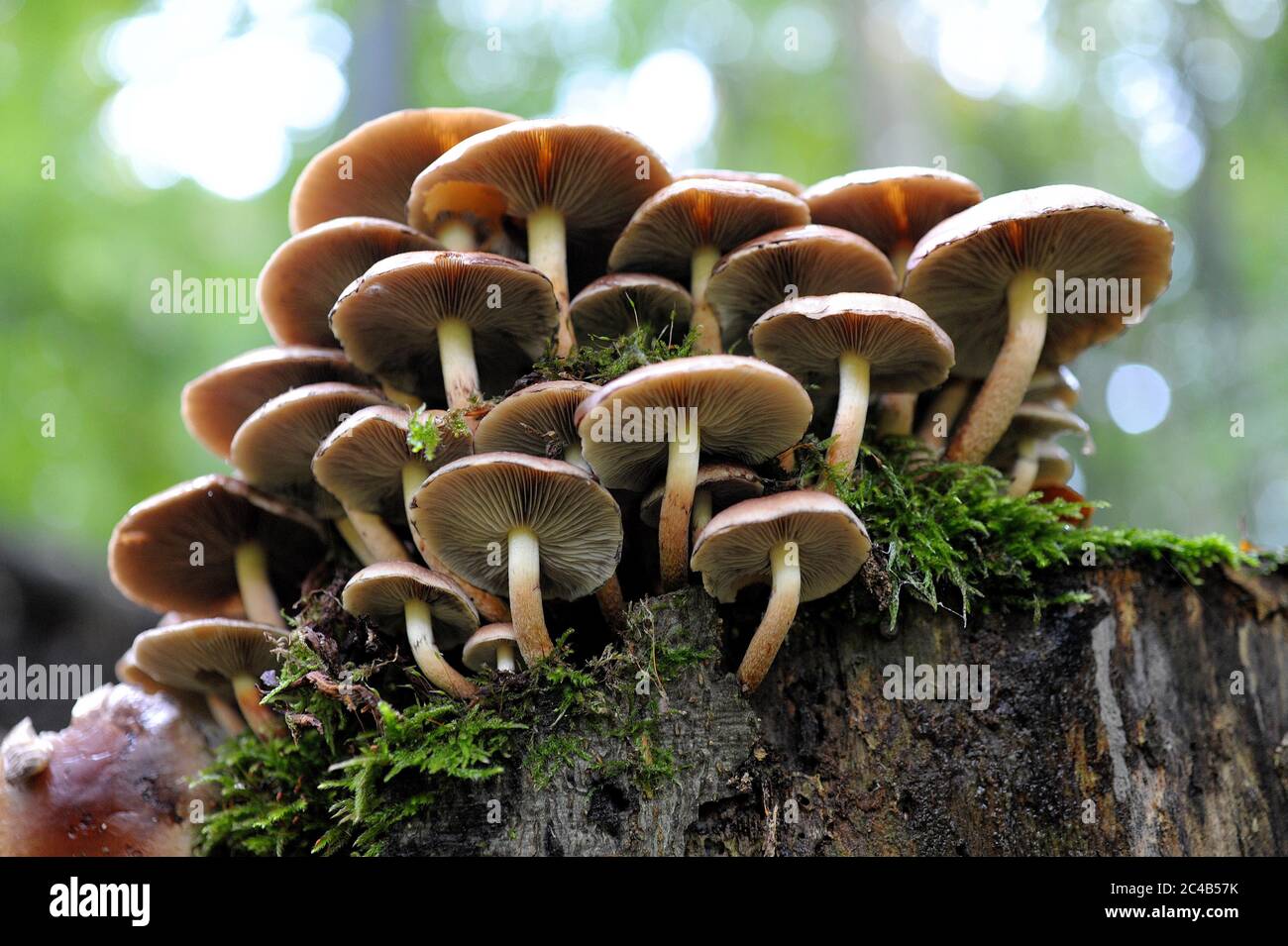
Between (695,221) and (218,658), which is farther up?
(695,221)

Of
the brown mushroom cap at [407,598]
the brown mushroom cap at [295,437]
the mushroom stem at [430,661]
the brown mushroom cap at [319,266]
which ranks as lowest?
the mushroom stem at [430,661]

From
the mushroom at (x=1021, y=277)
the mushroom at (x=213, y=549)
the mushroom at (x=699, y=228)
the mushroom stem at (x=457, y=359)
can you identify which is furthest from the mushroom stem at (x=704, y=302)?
the mushroom at (x=213, y=549)

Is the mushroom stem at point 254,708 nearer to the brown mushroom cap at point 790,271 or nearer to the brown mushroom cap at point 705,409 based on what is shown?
the brown mushroom cap at point 705,409

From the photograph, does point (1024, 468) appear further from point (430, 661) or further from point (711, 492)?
point (430, 661)

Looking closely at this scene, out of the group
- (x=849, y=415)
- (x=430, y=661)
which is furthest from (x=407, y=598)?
(x=849, y=415)

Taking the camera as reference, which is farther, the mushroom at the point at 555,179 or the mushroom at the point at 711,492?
the mushroom at the point at 555,179

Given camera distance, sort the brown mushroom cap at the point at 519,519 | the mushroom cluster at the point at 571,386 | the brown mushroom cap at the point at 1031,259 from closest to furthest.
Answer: the brown mushroom cap at the point at 519,519 → the mushroom cluster at the point at 571,386 → the brown mushroom cap at the point at 1031,259
